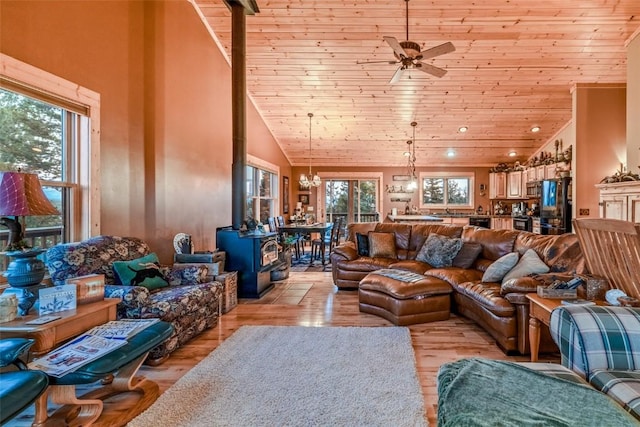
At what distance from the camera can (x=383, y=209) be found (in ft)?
32.9

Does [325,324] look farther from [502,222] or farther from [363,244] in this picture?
[502,222]

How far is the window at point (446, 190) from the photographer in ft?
31.9

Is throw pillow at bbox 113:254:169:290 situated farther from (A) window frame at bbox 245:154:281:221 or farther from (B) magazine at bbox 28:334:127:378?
(A) window frame at bbox 245:154:281:221

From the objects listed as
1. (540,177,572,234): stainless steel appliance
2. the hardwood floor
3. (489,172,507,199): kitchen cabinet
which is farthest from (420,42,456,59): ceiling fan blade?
(489,172,507,199): kitchen cabinet

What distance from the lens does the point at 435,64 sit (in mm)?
5691

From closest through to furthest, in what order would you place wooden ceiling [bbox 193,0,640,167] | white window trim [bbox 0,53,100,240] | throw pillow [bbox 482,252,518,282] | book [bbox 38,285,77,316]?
book [bbox 38,285,77,316]
white window trim [bbox 0,53,100,240]
throw pillow [bbox 482,252,518,282]
wooden ceiling [bbox 193,0,640,167]

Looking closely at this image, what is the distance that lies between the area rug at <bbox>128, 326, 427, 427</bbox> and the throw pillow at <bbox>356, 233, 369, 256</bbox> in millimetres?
2123

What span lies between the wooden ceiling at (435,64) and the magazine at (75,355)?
15.2 ft

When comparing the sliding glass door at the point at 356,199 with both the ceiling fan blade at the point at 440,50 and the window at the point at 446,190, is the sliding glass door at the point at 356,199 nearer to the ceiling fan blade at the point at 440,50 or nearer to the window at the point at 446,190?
the window at the point at 446,190

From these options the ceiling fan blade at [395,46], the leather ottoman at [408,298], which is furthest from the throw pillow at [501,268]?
the ceiling fan blade at [395,46]

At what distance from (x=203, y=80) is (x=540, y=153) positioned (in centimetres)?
793

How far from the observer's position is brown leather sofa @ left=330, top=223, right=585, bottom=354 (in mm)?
2801

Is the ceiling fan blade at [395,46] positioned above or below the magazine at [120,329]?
above

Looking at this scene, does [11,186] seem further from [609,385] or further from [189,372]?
[609,385]
